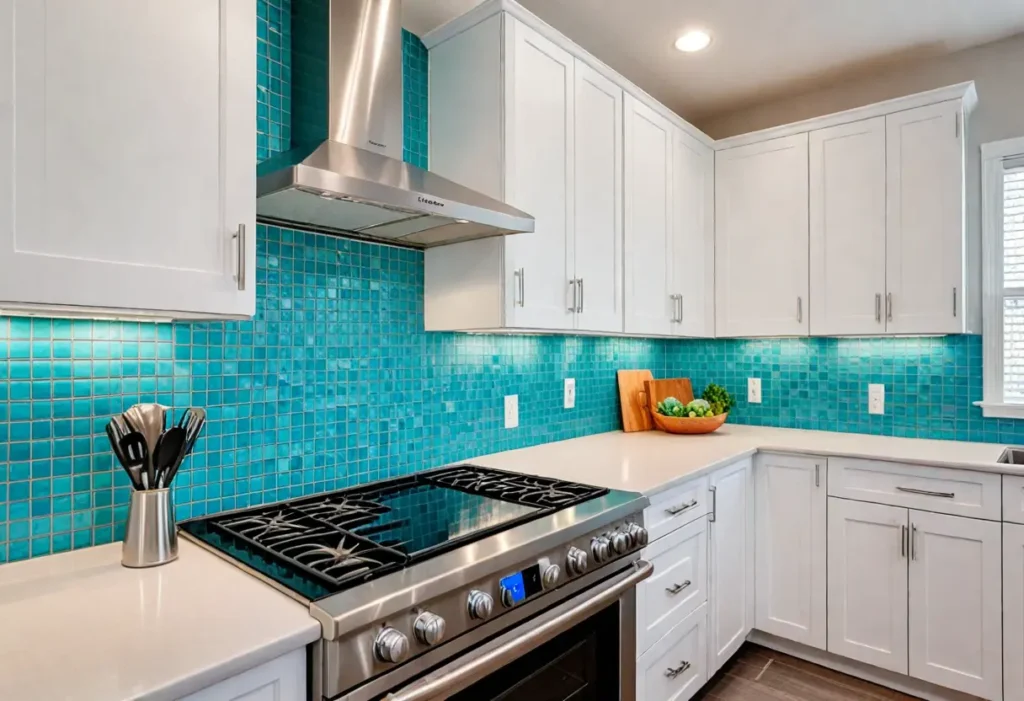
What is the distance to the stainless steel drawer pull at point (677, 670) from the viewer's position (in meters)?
1.98

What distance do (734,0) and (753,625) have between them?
2533 millimetres

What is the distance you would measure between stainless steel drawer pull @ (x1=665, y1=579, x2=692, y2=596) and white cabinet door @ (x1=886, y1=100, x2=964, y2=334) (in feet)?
4.84

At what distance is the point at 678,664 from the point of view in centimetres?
204

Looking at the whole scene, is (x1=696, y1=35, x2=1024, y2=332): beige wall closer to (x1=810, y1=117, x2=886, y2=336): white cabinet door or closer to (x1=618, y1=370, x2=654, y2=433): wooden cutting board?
(x1=810, y1=117, x2=886, y2=336): white cabinet door

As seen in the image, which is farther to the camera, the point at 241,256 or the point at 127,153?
the point at 241,256

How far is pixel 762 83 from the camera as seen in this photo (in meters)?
2.89

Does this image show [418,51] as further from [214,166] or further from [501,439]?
[501,439]

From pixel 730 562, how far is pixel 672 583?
1.76 feet

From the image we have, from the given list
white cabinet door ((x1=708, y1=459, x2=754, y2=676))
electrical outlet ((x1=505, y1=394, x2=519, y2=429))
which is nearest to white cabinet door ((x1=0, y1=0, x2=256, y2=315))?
electrical outlet ((x1=505, y1=394, x2=519, y2=429))

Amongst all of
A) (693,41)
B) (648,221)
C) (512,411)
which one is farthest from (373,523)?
(693,41)

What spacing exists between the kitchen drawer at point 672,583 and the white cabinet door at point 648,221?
0.85m

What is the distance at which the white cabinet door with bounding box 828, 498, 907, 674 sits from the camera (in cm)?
227

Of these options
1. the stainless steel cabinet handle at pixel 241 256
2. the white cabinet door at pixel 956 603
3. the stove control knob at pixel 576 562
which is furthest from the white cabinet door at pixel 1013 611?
the stainless steel cabinet handle at pixel 241 256

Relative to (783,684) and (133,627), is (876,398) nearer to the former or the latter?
(783,684)
